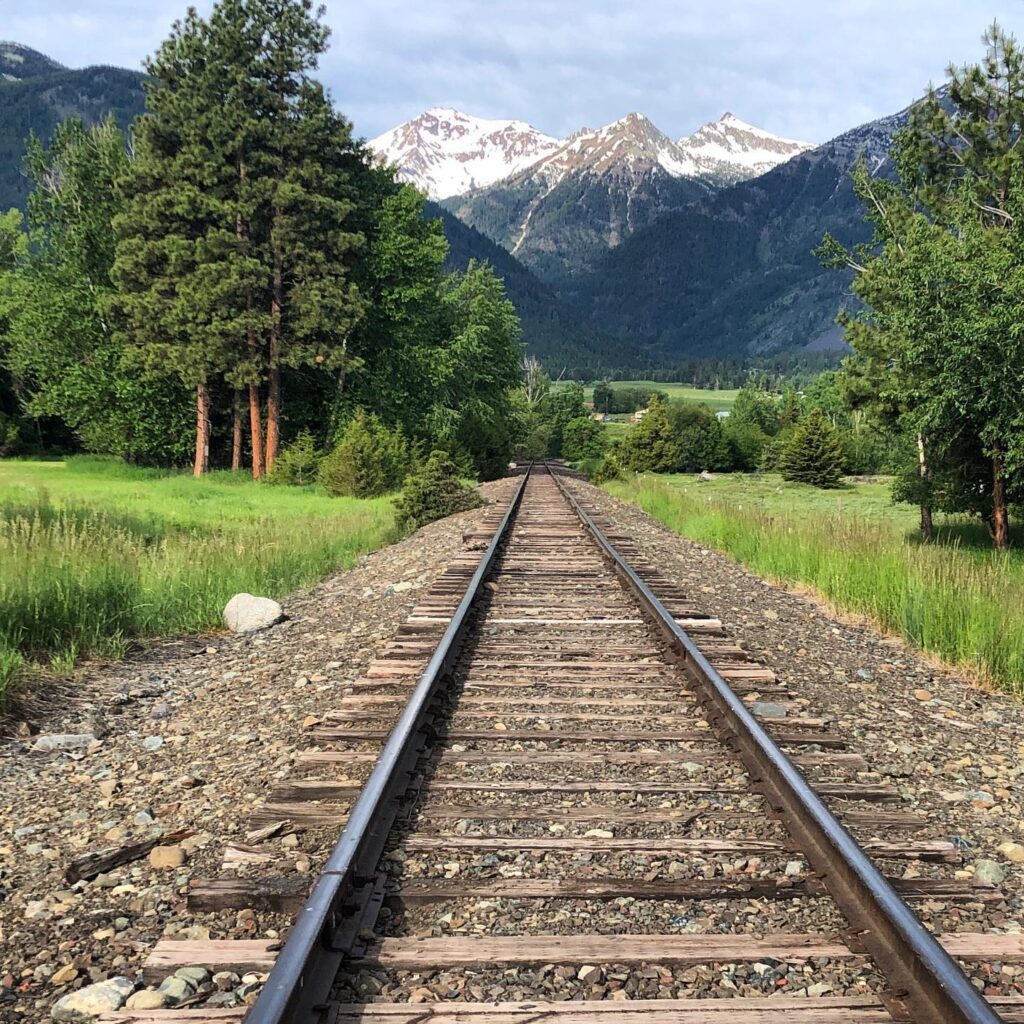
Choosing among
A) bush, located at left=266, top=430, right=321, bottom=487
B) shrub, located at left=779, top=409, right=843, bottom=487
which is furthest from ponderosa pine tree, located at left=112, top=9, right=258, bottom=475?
shrub, located at left=779, top=409, right=843, bottom=487

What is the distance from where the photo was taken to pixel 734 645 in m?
6.29

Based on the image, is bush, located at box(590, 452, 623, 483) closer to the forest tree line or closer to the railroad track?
the forest tree line

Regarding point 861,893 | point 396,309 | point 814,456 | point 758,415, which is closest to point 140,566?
point 861,893

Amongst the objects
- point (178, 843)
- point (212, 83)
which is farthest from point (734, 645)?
point (212, 83)

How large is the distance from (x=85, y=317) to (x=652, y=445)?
36691mm

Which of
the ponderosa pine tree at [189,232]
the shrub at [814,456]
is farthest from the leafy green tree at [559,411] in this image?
the ponderosa pine tree at [189,232]

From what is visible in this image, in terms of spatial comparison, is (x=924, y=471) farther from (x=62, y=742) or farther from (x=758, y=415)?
(x=758, y=415)

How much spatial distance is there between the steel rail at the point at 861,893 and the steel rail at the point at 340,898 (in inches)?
61.4

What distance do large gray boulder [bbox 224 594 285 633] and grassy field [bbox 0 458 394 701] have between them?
21cm

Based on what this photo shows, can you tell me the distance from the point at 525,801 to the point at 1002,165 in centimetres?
2304

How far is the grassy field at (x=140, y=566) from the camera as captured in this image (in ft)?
21.7

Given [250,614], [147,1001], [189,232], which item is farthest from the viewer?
[189,232]

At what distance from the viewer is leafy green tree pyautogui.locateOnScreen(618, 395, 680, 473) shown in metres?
58.3

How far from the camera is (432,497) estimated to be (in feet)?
60.6
